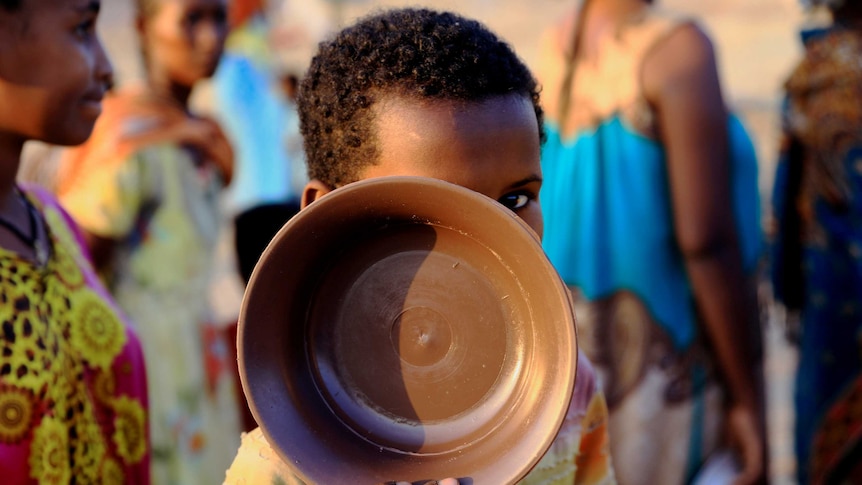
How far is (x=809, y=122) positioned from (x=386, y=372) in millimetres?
3101

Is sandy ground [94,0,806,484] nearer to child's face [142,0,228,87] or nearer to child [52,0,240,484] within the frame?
child [52,0,240,484]

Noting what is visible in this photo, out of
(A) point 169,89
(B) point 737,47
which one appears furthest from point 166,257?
(B) point 737,47

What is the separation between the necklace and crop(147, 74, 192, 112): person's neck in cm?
194

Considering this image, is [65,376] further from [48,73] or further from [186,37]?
[186,37]

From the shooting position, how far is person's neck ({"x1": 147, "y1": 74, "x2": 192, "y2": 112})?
4.01 metres

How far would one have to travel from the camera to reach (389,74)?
152 cm

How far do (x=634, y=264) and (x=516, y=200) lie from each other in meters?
1.72

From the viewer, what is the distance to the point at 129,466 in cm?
214

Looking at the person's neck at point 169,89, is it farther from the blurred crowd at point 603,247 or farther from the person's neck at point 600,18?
the person's neck at point 600,18

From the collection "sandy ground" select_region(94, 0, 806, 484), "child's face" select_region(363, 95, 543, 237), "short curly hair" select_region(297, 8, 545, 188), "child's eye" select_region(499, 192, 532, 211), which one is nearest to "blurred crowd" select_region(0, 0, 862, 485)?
"short curly hair" select_region(297, 8, 545, 188)

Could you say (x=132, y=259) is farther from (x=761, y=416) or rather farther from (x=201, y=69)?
(x=761, y=416)

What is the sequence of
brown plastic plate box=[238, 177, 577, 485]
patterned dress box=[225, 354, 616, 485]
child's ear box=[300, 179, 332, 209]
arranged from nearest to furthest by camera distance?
brown plastic plate box=[238, 177, 577, 485] < child's ear box=[300, 179, 332, 209] < patterned dress box=[225, 354, 616, 485]

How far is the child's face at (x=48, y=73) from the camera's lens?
1953mm

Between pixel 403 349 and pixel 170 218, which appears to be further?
pixel 170 218
